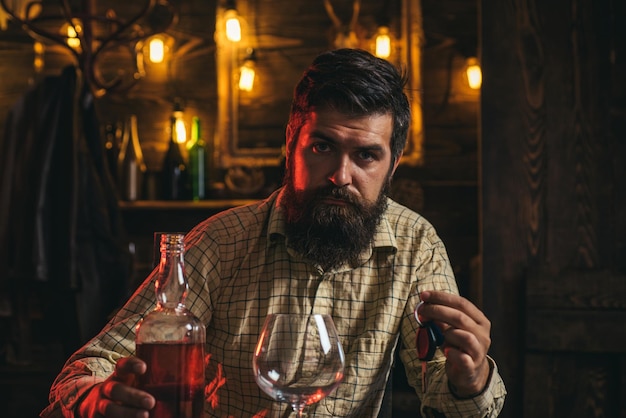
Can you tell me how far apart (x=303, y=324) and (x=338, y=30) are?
3.15m

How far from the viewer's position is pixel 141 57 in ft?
13.5

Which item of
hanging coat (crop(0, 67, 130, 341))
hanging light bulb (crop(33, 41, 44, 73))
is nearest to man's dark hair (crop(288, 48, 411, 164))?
hanging coat (crop(0, 67, 130, 341))

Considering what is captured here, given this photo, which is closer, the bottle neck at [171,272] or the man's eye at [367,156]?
the bottle neck at [171,272]

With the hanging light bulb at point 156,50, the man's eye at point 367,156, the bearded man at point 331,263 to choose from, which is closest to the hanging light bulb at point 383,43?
the hanging light bulb at point 156,50

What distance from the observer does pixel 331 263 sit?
1.75m

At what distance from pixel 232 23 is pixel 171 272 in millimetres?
3054

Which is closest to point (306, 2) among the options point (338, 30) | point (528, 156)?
point (338, 30)

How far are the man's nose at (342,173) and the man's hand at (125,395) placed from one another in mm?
641

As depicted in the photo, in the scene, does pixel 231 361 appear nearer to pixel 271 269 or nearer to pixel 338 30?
pixel 271 269

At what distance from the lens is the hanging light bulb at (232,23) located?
13.3 ft

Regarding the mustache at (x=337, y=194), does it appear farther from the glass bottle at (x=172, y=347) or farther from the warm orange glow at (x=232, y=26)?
the warm orange glow at (x=232, y=26)

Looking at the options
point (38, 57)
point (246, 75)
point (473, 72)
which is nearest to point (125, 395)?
point (246, 75)

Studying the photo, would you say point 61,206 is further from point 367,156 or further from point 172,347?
point 172,347

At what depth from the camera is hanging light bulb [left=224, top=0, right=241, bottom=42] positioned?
4.04 meters
